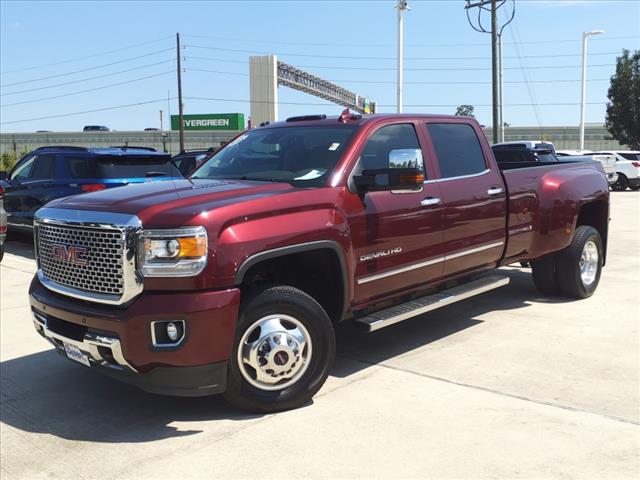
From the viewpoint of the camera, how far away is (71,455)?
350 cm

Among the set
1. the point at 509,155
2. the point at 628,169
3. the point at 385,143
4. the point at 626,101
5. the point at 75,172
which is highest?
the point at 626,101

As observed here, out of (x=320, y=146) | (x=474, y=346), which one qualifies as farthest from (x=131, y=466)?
(x=474, y=346)

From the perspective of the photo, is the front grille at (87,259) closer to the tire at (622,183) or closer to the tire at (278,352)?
the tire at (278,352)

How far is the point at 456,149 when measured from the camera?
5551 millimetres

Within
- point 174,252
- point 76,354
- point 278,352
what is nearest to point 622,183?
point 278,352

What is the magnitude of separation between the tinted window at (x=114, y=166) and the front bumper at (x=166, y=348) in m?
6.66

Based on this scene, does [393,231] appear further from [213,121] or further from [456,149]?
[213,121]

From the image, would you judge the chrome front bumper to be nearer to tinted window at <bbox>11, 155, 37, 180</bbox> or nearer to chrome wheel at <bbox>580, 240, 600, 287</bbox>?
chrome wheel at <bbox>580, 240, 600, 287</bbox>

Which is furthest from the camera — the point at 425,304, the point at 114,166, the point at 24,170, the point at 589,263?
the point at 24,170

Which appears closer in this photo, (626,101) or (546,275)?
(546,275)

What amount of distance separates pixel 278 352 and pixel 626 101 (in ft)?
145

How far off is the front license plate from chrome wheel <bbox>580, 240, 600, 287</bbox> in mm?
5495

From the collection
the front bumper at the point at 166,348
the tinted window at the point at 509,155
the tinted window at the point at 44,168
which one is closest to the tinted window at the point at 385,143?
the front bumper at the point at 166,348

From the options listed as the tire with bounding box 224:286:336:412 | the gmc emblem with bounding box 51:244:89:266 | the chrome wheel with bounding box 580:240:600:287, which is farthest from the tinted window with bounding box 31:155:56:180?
the chrome wheel with bounding box 580:240:600:287
